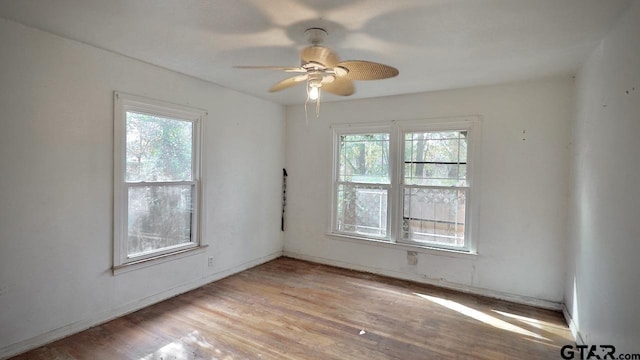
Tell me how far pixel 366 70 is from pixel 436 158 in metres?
2.10

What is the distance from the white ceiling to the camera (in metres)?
1.89

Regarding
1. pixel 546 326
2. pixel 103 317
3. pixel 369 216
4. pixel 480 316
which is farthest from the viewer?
pixel 369 216

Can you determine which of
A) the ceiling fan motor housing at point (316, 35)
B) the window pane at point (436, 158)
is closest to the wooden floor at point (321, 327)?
the window pane at point (436, 158)

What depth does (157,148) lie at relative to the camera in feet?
10.6

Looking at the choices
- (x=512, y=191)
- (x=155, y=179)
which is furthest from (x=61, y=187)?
(x=512, y=191)

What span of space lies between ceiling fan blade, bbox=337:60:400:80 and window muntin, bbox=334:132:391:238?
1994mm

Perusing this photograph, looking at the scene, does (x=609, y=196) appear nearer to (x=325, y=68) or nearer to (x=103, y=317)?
(x=325, y=68)

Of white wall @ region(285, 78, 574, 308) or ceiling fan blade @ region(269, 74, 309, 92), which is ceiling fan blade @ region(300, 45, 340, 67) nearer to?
ceiling fan blade @ region(269, 74, 309, 92)

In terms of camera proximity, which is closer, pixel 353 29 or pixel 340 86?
pixel 353 29

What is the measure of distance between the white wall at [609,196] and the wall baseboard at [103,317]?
3.70m

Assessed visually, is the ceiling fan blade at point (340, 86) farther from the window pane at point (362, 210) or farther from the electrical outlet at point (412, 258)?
the electrical outlet at point (412, 258)

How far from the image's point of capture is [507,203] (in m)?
3.49

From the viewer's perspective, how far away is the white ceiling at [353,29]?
189 cm

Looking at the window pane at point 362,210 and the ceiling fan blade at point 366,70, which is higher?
the ceiling fan blade at point 366,70
